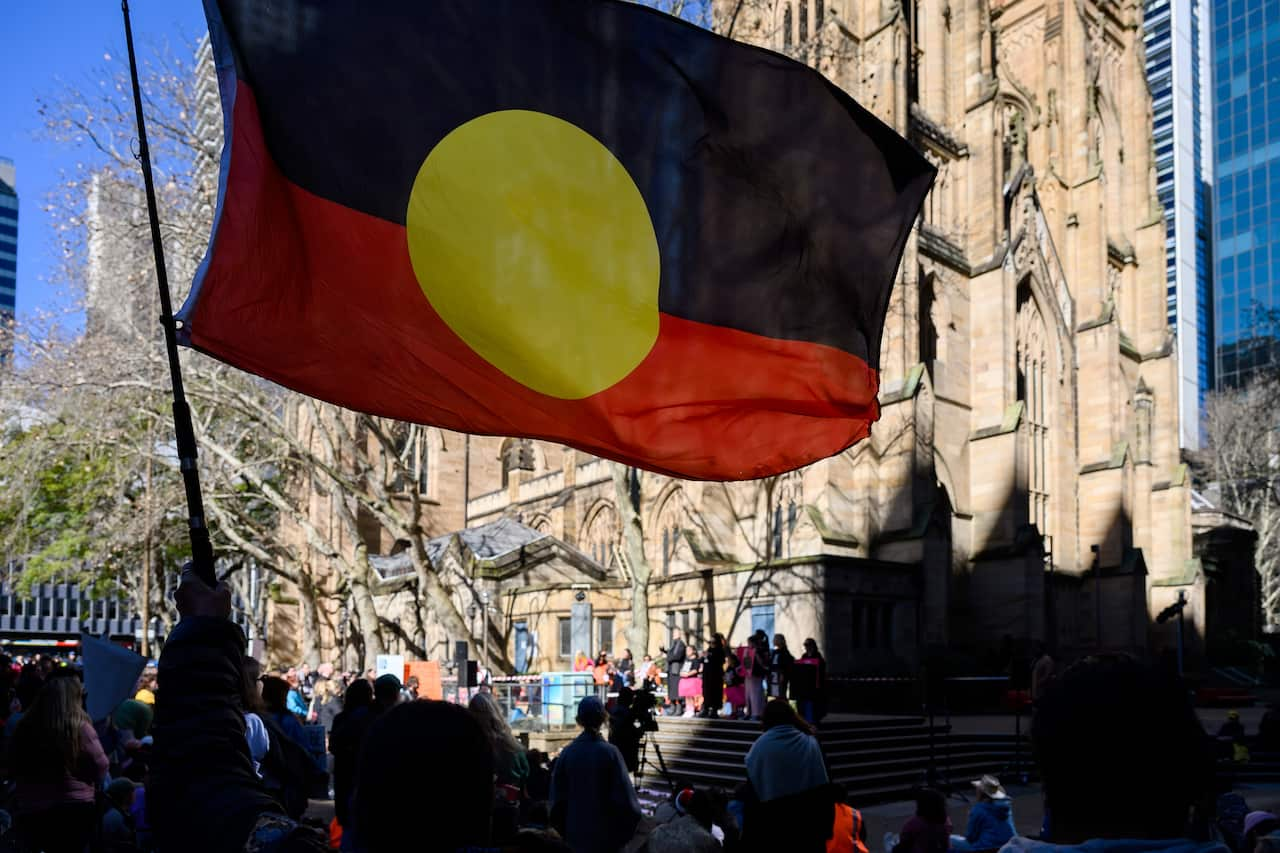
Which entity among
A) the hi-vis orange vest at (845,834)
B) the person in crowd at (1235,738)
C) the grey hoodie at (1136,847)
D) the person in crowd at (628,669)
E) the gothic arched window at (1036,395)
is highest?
the gothic arched window at (1036,395)

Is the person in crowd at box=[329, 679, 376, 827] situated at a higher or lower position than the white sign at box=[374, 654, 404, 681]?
higher

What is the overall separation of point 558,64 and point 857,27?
2620 centimetres

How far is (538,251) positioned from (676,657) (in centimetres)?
1680

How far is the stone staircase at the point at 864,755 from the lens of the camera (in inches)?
649

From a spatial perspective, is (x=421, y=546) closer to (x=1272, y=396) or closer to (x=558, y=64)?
(x=558, y=64)

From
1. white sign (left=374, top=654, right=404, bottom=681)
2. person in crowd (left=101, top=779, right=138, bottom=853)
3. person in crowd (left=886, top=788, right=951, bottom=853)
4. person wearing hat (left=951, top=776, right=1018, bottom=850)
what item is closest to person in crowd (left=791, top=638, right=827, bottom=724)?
white sign (left=374, top=654, right=404, bottom=681)

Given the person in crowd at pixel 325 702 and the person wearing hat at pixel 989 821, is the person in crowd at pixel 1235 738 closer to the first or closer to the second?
the person wearing hat at pixel 989 821

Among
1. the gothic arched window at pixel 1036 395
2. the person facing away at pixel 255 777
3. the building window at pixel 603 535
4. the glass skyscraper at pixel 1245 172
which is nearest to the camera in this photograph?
the person facing away at pixel 255 777

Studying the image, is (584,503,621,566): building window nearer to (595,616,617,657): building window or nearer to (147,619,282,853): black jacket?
(595,616,617,657): building window

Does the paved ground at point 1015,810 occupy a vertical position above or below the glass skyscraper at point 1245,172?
below

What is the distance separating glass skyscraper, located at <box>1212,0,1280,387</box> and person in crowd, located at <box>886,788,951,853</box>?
299 feet

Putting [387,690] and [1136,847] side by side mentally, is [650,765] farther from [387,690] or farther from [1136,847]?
[1136,847]

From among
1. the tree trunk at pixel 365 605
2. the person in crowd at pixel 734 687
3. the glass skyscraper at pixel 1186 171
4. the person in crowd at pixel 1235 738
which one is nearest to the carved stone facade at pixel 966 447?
the tree trunk at pixel 365 605

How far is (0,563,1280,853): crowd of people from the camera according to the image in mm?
1571
